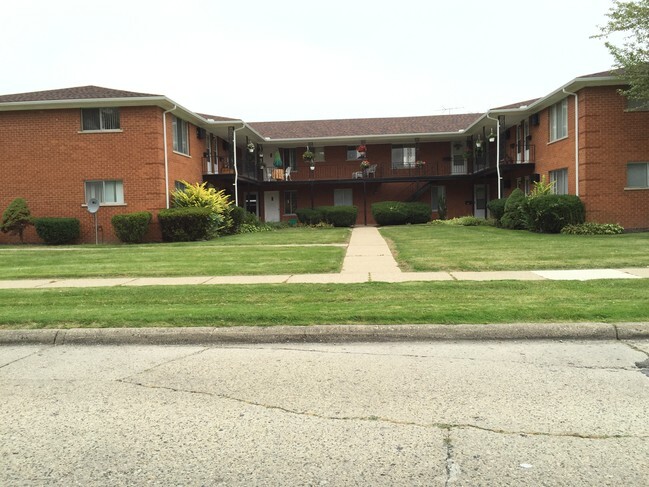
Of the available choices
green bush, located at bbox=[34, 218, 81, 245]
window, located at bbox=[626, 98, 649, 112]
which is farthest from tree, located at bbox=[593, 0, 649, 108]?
green bush, located at bbox=[34, 218, 81, 245]

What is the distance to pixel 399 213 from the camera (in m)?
31.2

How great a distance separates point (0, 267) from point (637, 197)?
2082 cm

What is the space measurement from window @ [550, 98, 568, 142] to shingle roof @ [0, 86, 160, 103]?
53.4ft

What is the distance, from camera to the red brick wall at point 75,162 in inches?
887

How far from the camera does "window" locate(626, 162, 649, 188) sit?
69.8ft

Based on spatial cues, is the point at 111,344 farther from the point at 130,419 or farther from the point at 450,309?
the point at 450,309

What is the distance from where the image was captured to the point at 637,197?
837 inches

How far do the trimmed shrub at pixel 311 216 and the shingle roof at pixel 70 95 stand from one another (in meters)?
12.1

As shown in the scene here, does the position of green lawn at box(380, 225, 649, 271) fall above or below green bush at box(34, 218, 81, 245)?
below

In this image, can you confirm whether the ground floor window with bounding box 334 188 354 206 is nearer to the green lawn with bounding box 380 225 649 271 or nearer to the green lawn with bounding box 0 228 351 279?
the green lawn with bounding box 380 225 649 271

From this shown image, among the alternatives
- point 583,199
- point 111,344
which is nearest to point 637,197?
point 583,199

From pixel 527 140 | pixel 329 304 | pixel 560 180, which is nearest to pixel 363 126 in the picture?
pixel 527 140

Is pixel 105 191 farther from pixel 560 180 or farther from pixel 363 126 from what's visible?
pixel 363 126

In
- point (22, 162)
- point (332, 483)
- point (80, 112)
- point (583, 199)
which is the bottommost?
point (332, 483)
